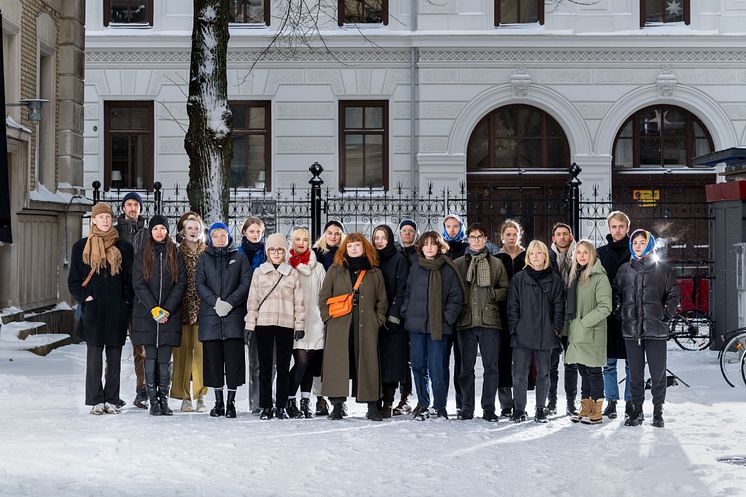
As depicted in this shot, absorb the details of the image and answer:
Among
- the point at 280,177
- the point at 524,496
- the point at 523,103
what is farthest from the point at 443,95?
the point at 524,496

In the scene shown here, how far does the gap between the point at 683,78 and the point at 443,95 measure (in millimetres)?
5073

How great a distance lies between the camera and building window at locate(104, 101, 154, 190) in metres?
24.1

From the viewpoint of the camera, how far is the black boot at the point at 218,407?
1020 centimetres

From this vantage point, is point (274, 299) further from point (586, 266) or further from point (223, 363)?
point (586, 266)

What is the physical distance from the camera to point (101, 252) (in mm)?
10352

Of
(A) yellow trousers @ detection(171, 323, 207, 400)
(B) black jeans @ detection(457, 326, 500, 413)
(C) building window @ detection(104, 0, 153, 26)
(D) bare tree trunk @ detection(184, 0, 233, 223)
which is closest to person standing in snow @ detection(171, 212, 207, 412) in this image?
(A) yellow trousers @ detection(171, 323, 207, 400)

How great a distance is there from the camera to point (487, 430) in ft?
31.7

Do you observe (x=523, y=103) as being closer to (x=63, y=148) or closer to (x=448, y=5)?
(x=448, y=5)

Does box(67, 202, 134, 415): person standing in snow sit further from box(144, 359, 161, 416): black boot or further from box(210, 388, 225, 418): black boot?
box(210, 388, 225, 418): black boot

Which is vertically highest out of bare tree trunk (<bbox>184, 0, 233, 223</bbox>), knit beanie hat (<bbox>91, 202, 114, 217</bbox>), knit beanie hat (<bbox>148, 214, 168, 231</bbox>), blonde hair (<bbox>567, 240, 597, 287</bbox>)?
bare tree trunk (<bbox>184, 0, 233, 223</bbox>)

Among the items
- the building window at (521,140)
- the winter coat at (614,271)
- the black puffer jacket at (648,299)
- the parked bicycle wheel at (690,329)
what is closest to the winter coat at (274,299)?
the winter coat at (614,271)

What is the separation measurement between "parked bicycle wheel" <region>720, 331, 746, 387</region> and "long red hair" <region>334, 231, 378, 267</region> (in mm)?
4376

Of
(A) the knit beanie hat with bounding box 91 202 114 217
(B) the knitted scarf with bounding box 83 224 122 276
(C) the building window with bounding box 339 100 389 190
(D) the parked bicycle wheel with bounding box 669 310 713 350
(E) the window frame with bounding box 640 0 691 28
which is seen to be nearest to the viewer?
(B) the knitted scarf with bounding box 83 224 122 276

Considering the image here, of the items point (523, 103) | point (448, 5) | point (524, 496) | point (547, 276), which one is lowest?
point (524, 496)
